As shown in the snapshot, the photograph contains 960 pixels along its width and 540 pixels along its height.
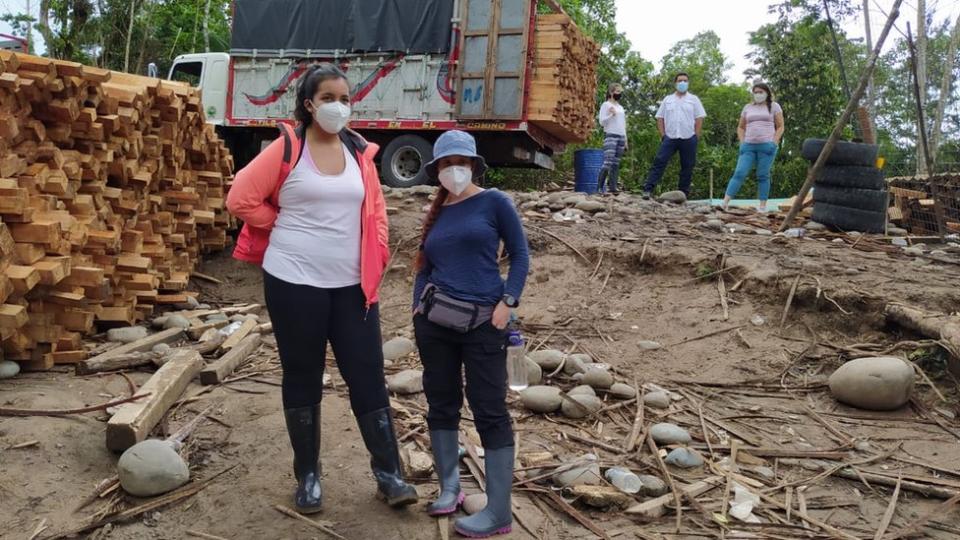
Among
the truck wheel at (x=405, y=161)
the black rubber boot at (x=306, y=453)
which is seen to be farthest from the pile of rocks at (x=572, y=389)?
the truck wheel at (x=405, y=161)

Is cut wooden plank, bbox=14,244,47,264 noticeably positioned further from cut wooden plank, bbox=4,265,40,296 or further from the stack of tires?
the stack of tires

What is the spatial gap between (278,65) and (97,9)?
10.4 m

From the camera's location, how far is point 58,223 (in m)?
4.62

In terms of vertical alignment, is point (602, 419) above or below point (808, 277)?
below

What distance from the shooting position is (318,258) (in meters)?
2.91

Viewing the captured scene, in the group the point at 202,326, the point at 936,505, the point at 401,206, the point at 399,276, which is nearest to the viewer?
the point at 936,505

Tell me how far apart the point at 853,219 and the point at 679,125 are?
255cm

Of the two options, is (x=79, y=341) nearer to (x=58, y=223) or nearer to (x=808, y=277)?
(x=58, y=223)

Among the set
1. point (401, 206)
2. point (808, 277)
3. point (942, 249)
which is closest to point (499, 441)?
point (808, 277)

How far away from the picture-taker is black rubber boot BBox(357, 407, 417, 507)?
10.2ft

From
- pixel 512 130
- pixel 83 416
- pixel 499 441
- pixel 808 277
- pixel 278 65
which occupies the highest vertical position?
pixel 278 65

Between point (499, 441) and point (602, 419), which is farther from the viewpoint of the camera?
point (602, 419)

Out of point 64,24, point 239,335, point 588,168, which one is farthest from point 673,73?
point 239,335

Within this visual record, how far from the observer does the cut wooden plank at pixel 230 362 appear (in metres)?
4.64
